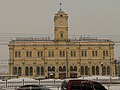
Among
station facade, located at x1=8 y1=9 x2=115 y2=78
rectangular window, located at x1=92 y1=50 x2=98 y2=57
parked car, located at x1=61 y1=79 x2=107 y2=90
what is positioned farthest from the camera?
rectangular window, located at x1=92 y1=50 x2=98 y2=57

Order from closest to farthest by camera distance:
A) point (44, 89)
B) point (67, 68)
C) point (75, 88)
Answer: point (75, 88), point (44, 89), point (67, 68)

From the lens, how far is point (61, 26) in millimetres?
106562

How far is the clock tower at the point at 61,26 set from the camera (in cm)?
10565

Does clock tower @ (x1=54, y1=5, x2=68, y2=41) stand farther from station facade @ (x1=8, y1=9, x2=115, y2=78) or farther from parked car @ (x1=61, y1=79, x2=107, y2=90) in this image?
parked car @ (x1=61, y1=79, x2=107, y2=90)

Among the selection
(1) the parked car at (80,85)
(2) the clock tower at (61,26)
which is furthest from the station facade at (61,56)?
(1) the parked car at (80,85)

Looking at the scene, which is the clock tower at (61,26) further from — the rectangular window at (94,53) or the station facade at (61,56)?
the rectangular window at (94,53)

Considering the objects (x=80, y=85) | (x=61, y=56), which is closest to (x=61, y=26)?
(x=61, y=56)

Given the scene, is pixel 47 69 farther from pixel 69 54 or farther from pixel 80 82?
pixel 80 82

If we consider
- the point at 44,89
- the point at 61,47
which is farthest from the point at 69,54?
the point at 44,89

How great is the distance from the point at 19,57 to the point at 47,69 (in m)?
7.82

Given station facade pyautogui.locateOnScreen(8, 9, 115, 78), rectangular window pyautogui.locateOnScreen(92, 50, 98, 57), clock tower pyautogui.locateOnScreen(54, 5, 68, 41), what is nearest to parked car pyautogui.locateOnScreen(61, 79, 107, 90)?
station facade pyautogui.locateOnScreen(8, 9, 115, 78)

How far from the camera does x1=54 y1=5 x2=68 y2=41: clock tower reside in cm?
10565

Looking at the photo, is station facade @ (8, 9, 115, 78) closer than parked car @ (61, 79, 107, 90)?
No

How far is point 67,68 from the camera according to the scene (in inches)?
4043
